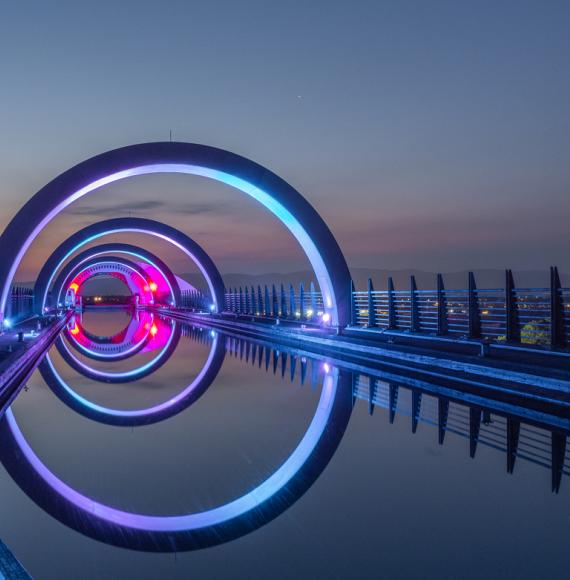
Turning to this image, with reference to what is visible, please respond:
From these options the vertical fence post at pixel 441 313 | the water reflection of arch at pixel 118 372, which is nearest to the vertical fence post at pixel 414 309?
the vertical fence post at pixel 441 313

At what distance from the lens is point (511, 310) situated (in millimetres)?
9531

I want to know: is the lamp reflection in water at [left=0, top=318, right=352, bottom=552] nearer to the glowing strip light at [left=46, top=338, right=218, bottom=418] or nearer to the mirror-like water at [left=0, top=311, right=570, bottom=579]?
the mirror-like water at [left=0, top=311, right=570, bottom=579]

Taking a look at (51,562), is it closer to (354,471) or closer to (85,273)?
(354,471)

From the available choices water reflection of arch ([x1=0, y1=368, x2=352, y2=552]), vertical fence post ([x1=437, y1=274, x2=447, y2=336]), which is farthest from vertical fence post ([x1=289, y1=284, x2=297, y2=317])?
water reflection of arch ([x1=0, y1=368, x2=352, y2=552])

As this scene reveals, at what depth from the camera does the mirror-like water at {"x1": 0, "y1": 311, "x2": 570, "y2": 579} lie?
113 inches

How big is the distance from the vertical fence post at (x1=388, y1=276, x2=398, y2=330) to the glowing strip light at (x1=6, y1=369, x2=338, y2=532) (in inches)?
344

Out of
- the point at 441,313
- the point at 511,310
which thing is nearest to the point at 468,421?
the point at 511,310

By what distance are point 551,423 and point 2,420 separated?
5754mm

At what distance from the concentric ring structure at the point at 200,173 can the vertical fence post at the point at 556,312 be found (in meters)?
7.50

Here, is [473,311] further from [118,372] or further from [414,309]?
[118,372]

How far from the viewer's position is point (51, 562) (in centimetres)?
285

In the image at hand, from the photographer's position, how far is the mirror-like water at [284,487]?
2873mm

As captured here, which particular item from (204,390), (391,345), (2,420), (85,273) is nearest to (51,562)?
(2,420)

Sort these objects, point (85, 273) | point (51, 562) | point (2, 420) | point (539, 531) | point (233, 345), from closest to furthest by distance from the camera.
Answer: point (51, 562) < point (539, 531) < point (2, 420) < point (233, 345) < point (85, 273)
